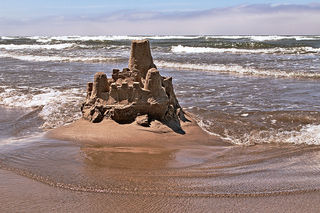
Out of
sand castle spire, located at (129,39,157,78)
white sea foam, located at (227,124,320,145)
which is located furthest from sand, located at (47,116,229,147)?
sand castle spire, located at (129,39,157,78)

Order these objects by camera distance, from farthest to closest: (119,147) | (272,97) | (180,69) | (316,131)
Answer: (180,69) < (272,97) < (316,131) < (119,147)

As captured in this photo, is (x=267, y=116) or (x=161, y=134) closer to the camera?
(x=161, y=134)

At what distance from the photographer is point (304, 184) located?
3.95m

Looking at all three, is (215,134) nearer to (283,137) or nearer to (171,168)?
(283,137)

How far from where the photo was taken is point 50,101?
894 centimetres

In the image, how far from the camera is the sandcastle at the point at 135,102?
5.80m

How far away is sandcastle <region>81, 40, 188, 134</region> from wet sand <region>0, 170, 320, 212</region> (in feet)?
7.29

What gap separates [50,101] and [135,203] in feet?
19.6

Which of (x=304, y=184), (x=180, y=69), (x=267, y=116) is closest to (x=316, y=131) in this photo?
(x=267, y=116)

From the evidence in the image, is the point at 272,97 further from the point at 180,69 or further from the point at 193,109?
the point at 180,69

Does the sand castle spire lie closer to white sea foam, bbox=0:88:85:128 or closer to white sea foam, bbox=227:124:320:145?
white sea foam, bbox=0:88:85:128

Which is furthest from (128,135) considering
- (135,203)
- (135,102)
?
(135,203)

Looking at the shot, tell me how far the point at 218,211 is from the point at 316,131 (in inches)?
138

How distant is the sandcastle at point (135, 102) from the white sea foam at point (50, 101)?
109 centimetres
